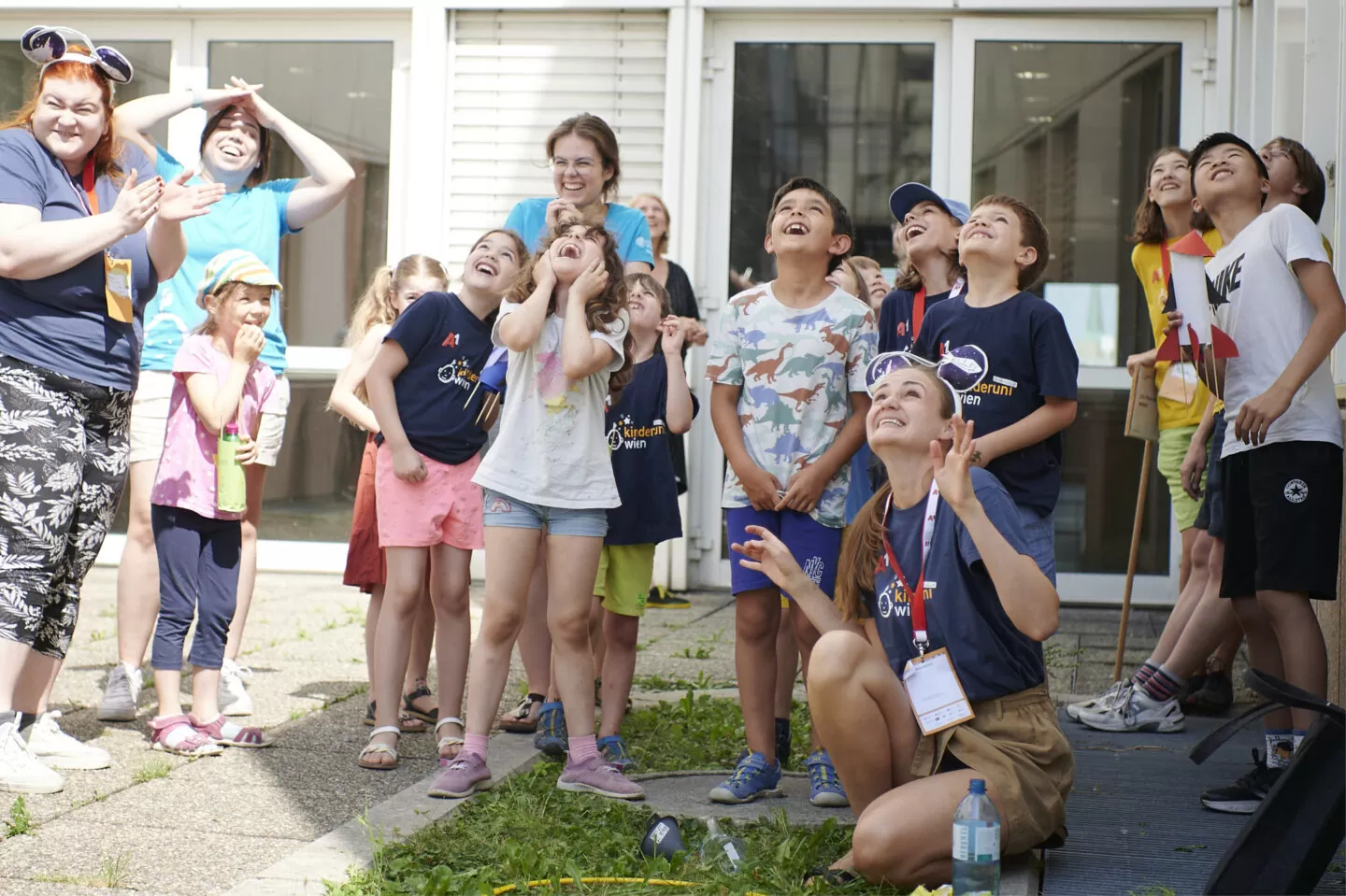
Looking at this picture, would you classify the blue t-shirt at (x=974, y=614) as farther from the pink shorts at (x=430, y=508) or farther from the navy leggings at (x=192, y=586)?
the navy leggings at (x=192, y=586)

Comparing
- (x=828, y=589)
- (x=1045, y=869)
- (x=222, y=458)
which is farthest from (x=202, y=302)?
(x=1045, y=869)

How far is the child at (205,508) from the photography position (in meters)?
4.56

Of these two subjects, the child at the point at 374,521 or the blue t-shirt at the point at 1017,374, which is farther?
the child at the point at 374,521

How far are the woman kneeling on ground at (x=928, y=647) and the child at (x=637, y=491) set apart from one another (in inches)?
40.4

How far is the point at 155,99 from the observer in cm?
512

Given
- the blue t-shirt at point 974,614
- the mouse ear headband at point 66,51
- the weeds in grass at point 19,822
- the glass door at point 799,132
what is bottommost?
the weeds in grass at point 19,822

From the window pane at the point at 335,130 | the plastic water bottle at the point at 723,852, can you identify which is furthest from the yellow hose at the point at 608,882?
the window pane at the point at 335,130

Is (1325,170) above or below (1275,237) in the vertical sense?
above

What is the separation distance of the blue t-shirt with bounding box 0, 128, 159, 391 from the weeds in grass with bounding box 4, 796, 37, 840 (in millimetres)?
1184

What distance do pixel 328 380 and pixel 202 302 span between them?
400 cm

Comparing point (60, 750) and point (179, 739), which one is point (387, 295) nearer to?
point (179, 739)

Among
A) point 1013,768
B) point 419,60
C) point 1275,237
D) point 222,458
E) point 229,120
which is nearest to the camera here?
point 1013,768

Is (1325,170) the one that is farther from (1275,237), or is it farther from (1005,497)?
(1005,497)

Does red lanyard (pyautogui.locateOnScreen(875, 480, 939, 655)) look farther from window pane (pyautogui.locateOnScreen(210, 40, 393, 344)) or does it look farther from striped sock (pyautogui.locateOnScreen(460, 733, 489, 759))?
window pane (pyautogui.locateOnScreen(210, 40, 393, 344))
